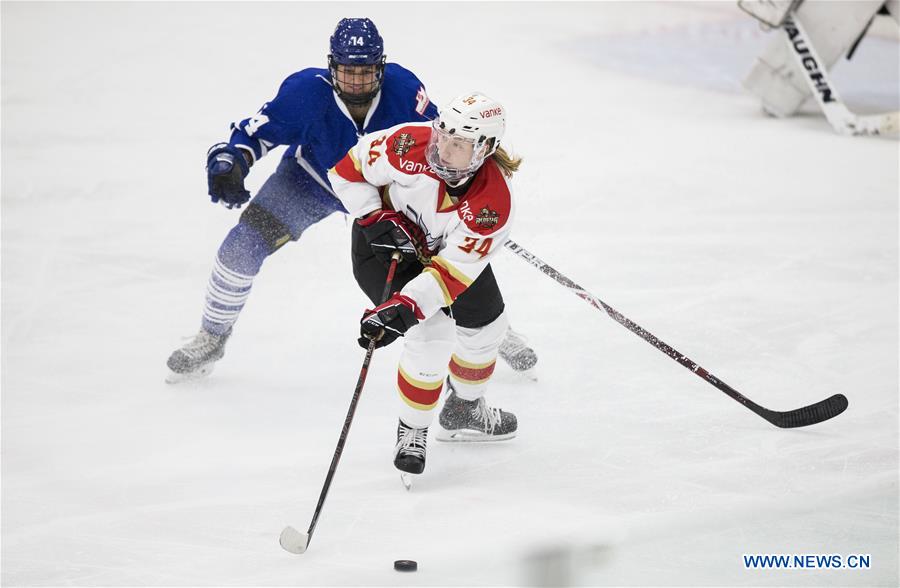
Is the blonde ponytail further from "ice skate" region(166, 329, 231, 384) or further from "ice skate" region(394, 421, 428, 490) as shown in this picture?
"ice skate" region(166, 329, 231, 384)

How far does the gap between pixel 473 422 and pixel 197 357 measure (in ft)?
2.89

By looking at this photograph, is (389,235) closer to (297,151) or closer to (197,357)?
(297,151)

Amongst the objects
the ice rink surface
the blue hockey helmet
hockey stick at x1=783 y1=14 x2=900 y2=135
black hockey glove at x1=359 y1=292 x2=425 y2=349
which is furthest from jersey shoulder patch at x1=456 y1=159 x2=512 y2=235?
hockey stick at x1=783 y1=14 x2=900 y2=135

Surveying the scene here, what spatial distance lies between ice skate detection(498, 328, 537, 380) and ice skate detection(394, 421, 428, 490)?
0.64m

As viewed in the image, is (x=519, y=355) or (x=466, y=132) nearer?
(x=466, y=132)

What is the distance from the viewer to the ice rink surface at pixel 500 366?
7.64 feet

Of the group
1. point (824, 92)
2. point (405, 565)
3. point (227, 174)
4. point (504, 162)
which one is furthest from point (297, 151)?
point (824, 92)

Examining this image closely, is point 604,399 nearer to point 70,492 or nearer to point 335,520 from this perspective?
point 335,520

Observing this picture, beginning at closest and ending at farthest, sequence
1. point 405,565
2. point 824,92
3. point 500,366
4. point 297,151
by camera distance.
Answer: point 405,565, point 297,151, point 500,366, point 824,92

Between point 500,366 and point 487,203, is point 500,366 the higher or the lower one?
the lower one

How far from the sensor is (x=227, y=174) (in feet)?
9.06

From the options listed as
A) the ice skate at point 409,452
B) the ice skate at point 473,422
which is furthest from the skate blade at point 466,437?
the ice skate at point 409,452

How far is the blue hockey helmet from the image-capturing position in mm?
2695

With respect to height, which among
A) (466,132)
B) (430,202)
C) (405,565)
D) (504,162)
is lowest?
(405,565)
